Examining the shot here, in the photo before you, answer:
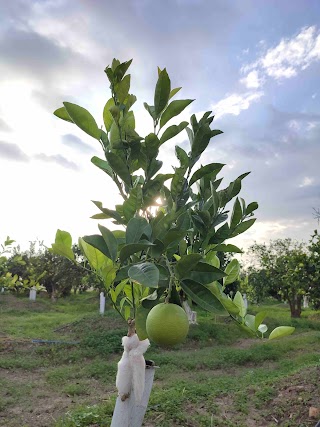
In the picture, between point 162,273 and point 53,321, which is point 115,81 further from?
point 53,321

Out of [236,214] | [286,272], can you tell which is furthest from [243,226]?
[286,272]

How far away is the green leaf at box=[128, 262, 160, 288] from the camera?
778 millimetres

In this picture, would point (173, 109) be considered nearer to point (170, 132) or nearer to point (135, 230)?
point (170, 132)

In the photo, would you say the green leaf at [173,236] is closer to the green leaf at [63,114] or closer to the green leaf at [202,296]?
the green leaf at [202,296]

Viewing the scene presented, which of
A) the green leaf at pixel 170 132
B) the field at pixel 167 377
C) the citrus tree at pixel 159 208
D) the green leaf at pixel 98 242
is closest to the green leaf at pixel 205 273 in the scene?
the citrus tree at pixel 159 208

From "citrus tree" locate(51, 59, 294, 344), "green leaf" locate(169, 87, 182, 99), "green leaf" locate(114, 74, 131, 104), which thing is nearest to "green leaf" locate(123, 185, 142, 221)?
"citrus tree" locate(51, 59, 294, 344)

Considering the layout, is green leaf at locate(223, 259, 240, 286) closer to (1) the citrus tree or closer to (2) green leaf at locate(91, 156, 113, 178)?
(1) the citrus tree

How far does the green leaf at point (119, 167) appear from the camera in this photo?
1.04 m

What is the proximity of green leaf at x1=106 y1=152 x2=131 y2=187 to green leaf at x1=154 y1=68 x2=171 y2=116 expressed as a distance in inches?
7.7

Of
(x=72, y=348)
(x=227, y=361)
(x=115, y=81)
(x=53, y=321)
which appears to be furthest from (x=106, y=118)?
(x=53, y=321)

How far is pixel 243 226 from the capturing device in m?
1.17

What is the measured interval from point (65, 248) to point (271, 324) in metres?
11.0

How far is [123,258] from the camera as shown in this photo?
894 mm

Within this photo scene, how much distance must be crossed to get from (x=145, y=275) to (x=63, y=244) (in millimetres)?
393
